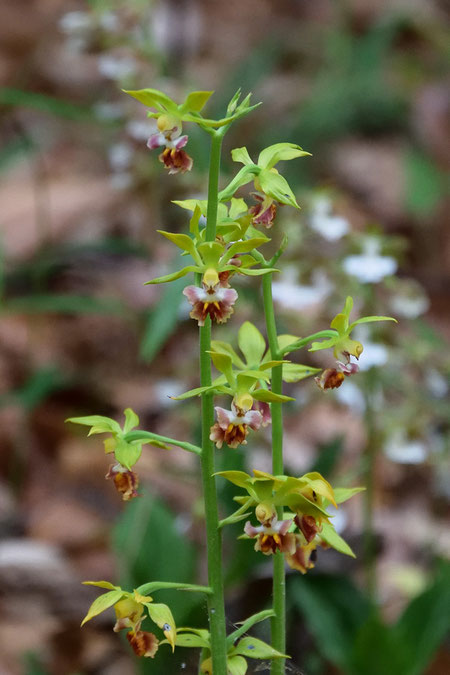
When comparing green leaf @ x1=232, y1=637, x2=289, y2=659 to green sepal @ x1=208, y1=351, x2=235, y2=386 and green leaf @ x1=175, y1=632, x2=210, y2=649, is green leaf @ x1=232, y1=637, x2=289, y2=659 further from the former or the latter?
green sepal @ x1=208, y1=351, x2=235, y2=386

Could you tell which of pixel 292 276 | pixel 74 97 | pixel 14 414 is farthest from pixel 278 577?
pixel 74 97

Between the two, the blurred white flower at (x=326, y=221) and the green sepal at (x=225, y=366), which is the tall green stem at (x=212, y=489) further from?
the blurred white flower at (x=326, y=221)

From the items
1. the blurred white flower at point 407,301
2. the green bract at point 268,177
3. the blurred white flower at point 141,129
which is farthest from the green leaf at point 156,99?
the blurred white flower at point 141,129

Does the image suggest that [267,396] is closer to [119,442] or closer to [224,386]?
[224,386]

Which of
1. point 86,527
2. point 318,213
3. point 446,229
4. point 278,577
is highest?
point 318,213

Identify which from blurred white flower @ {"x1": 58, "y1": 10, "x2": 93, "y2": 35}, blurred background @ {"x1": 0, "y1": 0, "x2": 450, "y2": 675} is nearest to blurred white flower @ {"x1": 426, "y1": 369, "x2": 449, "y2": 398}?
blurred background @ {"x1": 0, "y1": 0, "x2": 450, "y2": 675}

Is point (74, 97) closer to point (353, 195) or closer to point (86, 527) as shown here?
point (353, 195)
